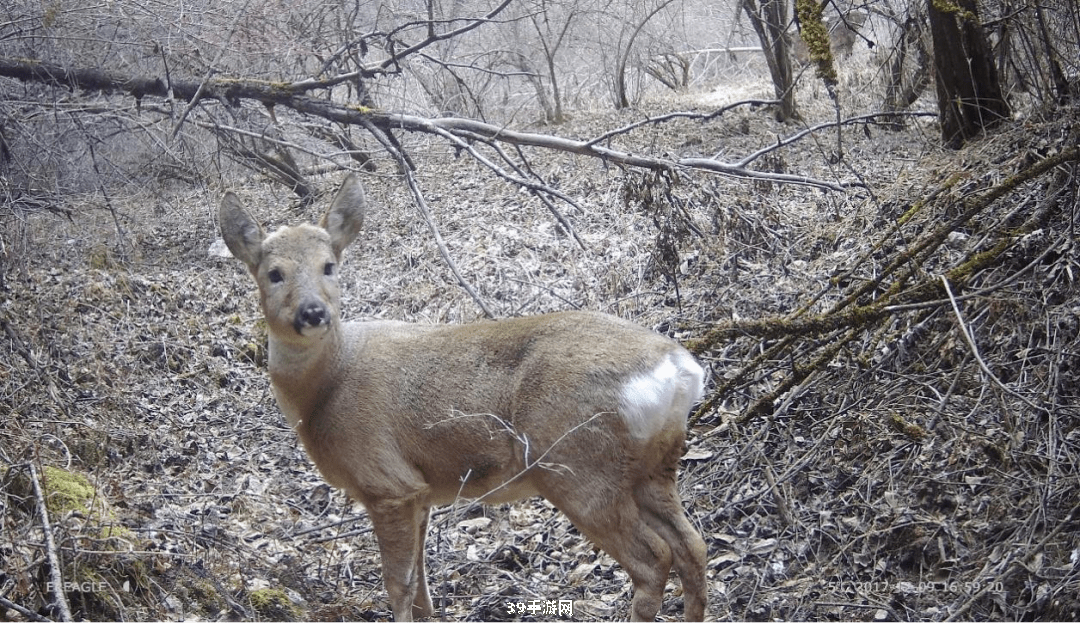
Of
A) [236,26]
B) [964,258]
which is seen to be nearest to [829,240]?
[964,258]

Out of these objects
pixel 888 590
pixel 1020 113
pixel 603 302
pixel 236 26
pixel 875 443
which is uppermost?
pixel 236 26

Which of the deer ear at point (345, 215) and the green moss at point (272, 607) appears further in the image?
the deer ear at point (345, 215)

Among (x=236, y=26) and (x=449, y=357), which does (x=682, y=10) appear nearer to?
(x=236, y=26)

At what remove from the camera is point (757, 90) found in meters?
14.7

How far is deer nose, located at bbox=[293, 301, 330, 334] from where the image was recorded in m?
4.99

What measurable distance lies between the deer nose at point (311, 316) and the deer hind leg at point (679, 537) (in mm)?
1796

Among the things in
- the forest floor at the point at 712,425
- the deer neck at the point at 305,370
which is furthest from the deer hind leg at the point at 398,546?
the deer neck at the point at 305,370

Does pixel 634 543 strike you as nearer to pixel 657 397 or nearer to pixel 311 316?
pixel 657 397

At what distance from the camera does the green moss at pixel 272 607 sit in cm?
512

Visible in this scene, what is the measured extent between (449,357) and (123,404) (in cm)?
369

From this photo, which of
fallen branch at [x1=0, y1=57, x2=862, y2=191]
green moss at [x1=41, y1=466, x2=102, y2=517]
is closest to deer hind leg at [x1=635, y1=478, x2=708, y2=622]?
fallen branch at [x1=0, y1=57, x2=862, y2=191]

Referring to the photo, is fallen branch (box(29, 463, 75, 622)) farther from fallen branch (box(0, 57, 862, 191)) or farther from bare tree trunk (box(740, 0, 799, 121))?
bare tree trunk (box(740, 0, 799, 121))

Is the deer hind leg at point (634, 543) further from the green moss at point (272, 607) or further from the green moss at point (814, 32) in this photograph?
the green moss at point (814, 32)

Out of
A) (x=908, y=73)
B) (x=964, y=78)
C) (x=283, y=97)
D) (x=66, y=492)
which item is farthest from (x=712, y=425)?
(x=908, y=73)
